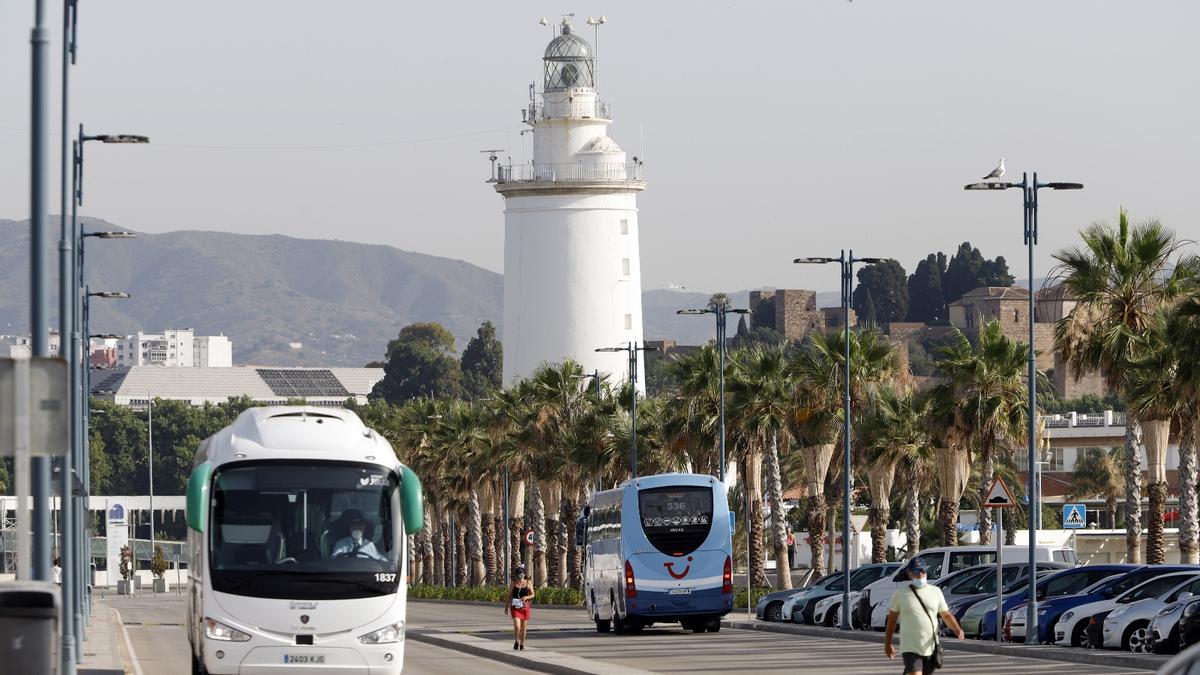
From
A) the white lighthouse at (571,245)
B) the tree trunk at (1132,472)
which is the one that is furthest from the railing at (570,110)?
the tree trunk at (1132,472)

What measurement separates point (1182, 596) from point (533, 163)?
69765 millimetres

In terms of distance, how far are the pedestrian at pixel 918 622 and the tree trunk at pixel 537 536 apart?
62748mm

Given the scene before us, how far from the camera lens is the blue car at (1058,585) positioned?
1460 inches

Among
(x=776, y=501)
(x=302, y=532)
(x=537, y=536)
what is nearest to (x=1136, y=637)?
(x=302, y=532)

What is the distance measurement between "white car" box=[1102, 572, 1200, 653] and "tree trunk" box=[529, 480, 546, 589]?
5112 centimetres

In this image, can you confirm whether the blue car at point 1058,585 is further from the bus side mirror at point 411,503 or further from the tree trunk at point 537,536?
the tree trunk at point 537,536

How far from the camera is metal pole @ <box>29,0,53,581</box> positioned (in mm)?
19781

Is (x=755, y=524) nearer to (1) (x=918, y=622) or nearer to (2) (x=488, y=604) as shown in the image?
(2) (x=488, y=604)

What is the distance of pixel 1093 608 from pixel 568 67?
68.0m

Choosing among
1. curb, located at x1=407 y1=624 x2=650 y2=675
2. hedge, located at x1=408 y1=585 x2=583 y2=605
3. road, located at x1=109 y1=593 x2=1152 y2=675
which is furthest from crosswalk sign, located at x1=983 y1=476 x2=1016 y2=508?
hedge, located at x1=408 y1=585 x2=583 y2=605

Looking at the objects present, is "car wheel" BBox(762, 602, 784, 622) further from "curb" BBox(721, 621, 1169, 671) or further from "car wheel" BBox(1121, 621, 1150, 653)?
"car wheel" BBox(1121, 621, 1150, 653)

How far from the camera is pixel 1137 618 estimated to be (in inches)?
1312

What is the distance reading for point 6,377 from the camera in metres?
15.1

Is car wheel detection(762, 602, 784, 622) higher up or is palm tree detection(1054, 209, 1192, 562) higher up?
palm tree detection(1054, 209, 1192, 562)
